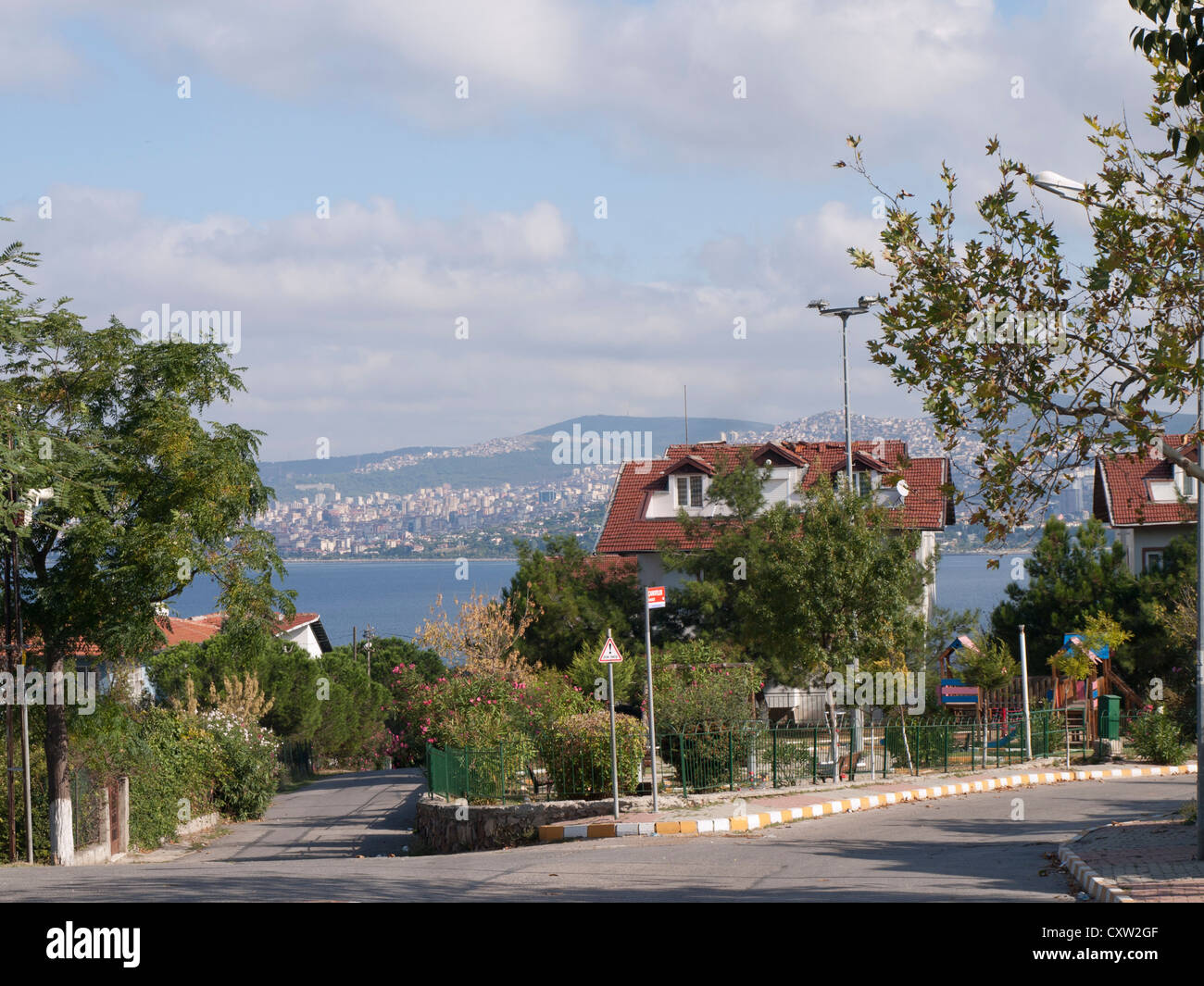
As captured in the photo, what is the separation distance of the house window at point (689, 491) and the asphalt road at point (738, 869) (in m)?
25.4

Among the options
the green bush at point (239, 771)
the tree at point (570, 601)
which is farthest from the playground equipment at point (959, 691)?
the green bush at point (239, 771)

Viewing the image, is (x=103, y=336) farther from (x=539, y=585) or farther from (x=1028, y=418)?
(x=539, y=585)

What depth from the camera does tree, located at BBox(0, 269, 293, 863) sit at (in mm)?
19328

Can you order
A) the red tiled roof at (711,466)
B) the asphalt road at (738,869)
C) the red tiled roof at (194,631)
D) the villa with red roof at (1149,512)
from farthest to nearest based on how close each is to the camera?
the red tiled roof at (194,631)
the red tiled roof at (711,466)
the villa with red roof at (1149,512)
the asphalt road at (738,869)

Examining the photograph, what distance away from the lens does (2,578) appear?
19969 mm

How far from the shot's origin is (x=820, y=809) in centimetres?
1978

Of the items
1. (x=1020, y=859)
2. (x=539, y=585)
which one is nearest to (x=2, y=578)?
(x=1020, y=859)

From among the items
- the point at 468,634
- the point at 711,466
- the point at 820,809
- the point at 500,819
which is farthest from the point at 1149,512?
the point at 500,819

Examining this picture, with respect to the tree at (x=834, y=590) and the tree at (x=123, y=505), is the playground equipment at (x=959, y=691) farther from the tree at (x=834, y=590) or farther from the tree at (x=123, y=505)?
the tree at (x=123, y=505)

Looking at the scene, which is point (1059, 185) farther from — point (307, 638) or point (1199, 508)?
point (307, 638)

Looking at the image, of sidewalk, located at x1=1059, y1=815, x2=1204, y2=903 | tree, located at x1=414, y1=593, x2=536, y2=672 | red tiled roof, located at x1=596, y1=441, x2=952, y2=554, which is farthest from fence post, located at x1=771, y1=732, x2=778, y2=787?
red tiled roof, located at x1=596, y1=441, x2=952, y2=554

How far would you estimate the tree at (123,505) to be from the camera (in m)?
19.3
